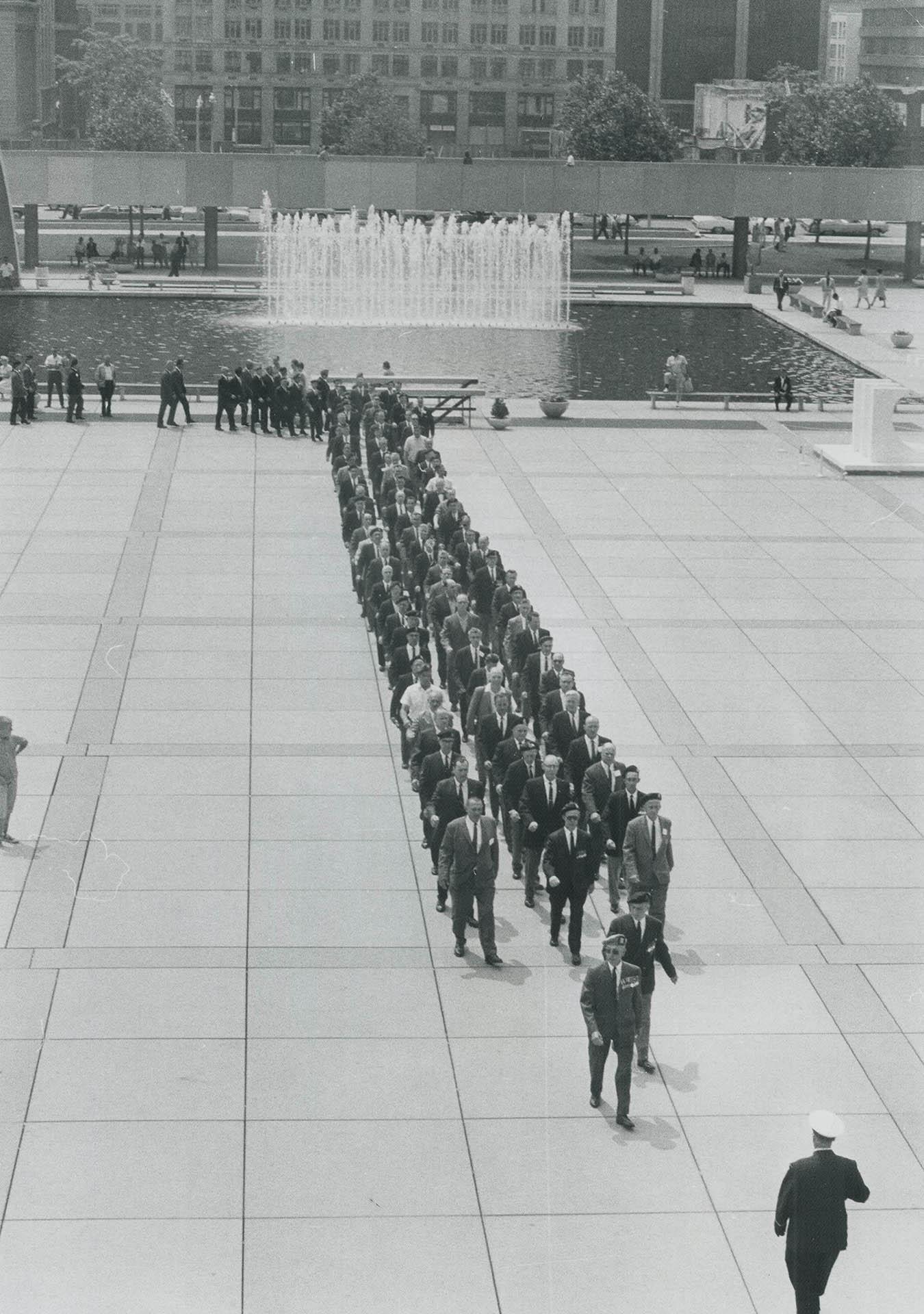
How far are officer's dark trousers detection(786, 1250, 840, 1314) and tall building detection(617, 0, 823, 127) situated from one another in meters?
135

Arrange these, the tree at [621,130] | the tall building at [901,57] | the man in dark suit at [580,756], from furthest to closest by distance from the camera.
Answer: the tall building at [901,57], the tree at [621,130], the man in dark suit at [580,756]

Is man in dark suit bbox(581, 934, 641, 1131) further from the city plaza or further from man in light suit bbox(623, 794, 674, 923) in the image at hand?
man in light suit bbox(623, 794, 674, 923)

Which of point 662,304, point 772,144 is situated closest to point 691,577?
point 662,304

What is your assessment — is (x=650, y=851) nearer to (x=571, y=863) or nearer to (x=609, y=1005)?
(x=571, y=863)

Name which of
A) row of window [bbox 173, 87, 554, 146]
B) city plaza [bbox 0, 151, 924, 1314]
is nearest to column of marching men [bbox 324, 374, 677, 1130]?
city plaza [bbox 0, 151, 924, 1314]

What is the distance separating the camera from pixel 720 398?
3972 centimetres

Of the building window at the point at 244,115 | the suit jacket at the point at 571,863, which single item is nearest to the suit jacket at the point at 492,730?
the suit jacket at the point at 571,863

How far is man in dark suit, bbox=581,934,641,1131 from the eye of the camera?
34.7ft

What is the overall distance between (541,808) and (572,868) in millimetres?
898

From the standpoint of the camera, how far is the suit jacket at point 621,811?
13367 mm

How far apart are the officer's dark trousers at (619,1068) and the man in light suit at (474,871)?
191 centimetres

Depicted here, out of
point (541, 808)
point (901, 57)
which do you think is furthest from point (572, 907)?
point (901, 57)

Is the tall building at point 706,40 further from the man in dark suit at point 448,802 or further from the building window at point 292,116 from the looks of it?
the man in dark suit at point 448,802

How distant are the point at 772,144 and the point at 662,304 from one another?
198 feet
